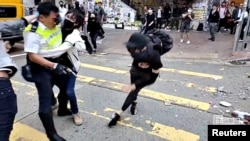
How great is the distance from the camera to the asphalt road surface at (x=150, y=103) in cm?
378

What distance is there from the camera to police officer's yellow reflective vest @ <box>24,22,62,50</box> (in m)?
3.10

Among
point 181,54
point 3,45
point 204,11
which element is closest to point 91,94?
point 3,45

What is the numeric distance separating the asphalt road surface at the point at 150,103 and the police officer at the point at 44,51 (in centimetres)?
54

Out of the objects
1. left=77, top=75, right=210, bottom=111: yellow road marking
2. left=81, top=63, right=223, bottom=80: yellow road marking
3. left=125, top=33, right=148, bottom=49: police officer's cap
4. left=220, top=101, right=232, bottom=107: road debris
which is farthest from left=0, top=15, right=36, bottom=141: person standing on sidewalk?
left=81, top=63, right=223, bottom=80: yellow road marking

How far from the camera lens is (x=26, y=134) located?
3.71 metres

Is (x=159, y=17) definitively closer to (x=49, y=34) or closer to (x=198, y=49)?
(x=198, y=49)

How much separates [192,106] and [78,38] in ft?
7.81

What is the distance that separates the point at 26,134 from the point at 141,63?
1767mm

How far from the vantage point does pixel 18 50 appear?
9.70m

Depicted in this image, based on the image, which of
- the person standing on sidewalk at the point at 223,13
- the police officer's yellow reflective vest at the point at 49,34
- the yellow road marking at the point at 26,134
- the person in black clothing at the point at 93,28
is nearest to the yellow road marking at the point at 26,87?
the yellow road marking at the point at 26,134

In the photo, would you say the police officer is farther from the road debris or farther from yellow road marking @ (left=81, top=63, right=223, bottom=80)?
yellow road marking @ (left=81, top=63, right=223, bottom=80)

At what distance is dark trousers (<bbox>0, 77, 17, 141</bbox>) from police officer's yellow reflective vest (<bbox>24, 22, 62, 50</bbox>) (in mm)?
916

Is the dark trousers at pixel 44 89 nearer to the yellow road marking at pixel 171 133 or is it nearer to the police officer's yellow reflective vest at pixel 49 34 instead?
the police officer's yellow reflective vest at pixel 49 34

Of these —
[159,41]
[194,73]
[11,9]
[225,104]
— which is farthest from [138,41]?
[11,9]
